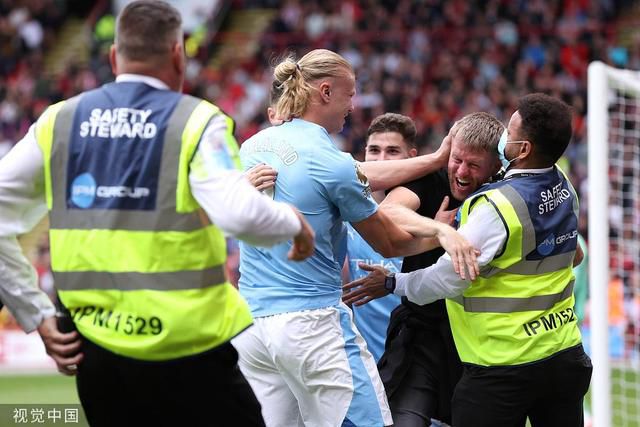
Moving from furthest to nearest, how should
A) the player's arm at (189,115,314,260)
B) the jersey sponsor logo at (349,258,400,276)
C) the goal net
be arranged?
1. the goal net
2. the jersey sponsor logo at (349,258,400,276)
3. the player's arm at (189,115,314,260)

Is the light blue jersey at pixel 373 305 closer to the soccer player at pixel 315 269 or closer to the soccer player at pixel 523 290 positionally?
the soccer player at pixel 315 269

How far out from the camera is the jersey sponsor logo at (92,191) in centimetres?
372

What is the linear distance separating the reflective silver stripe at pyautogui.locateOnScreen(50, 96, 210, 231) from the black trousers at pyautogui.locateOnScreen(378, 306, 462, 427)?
7.10 ft

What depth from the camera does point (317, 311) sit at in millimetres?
4898

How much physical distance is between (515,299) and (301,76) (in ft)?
4.83

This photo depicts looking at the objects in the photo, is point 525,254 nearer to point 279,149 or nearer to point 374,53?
point 279,149

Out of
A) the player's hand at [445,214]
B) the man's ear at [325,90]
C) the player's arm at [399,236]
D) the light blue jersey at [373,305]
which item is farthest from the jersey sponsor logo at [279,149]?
the light blue jersey at [373,305]

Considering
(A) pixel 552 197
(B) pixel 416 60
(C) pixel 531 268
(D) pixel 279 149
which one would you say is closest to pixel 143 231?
(D) pixel 279 149

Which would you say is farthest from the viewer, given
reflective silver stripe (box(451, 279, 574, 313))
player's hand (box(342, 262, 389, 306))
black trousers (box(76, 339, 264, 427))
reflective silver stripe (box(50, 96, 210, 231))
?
player's hand (box(342, 262, 389, 306))

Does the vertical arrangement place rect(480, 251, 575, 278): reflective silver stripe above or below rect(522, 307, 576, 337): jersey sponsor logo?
above

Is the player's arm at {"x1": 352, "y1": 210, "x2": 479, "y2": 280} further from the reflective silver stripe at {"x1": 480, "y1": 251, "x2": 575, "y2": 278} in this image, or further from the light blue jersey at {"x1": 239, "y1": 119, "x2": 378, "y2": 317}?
the reflective silver stripe at {"x1": 480, "y1": 251, "x2": 575, "y2": 278}

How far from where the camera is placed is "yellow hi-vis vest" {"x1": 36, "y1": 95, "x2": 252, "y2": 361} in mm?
3703

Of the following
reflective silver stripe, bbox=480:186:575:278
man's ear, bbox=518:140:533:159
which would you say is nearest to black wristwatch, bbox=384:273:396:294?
reflective silver stripe, bbox=480:186:575:278

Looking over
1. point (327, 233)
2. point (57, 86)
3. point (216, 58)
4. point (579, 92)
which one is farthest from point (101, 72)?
point (327, 233)
